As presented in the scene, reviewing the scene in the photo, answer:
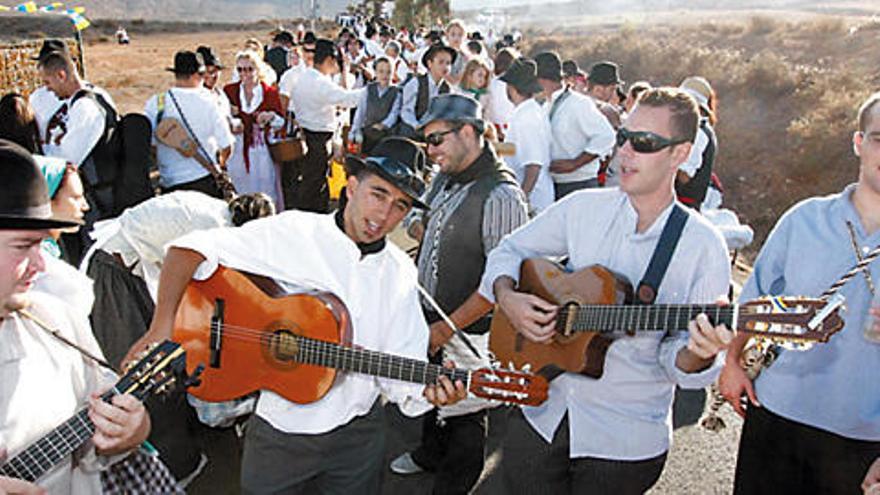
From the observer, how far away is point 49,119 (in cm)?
527

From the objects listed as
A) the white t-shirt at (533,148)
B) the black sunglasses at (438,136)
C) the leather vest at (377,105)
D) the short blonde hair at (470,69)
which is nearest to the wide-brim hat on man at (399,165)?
the black sunglasses at (438,136)

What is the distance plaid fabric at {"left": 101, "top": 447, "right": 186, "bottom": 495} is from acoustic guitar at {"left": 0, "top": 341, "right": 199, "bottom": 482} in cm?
22

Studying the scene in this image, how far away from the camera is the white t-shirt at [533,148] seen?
5.39 metres

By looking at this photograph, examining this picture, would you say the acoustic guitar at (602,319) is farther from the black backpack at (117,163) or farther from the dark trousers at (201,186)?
the dark trousers at (201,186)

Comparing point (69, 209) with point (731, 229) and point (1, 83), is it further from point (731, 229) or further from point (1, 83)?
point (1, 83)

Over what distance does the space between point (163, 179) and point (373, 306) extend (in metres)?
3.96

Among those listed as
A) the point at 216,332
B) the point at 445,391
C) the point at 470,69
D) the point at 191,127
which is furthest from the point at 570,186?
the point at 216,332

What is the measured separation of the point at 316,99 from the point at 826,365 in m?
6.20

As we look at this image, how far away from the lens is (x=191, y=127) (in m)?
5.88

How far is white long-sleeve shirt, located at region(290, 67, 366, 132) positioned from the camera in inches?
305

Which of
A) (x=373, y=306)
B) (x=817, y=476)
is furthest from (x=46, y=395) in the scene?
(x=817, y=476)

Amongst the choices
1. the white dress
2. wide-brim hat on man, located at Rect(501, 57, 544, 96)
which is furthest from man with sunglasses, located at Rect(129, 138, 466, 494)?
the white dress

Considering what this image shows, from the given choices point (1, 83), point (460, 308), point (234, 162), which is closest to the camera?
point (460, 308)

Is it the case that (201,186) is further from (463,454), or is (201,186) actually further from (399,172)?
(399,172)
